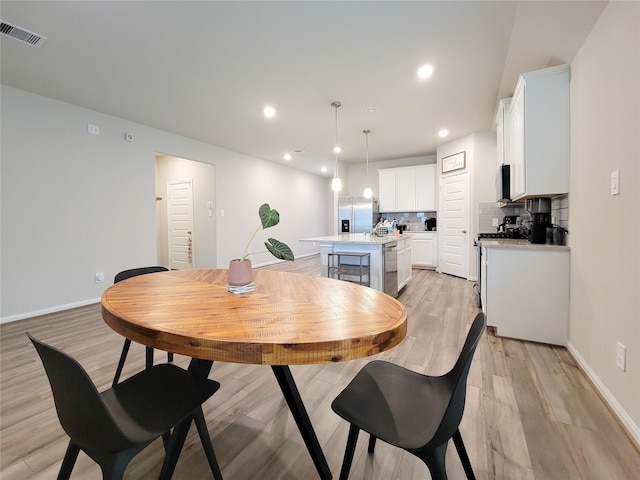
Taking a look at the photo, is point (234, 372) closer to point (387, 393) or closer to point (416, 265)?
point (387, 393)

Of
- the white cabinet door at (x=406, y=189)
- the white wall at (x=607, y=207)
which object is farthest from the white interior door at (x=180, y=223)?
the white wall at (x=607, y=207)

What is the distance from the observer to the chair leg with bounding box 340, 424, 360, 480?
977 mm

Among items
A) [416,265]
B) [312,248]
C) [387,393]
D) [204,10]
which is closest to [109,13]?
[204,10]

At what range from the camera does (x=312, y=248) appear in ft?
29.3

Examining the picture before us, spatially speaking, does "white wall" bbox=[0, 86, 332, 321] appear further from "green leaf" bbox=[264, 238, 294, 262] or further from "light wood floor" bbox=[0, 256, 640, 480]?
"green leaf" bbox=[264, 238, 294, 262]

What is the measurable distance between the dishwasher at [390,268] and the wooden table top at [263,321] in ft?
7.34

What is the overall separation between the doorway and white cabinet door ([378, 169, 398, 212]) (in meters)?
3.95

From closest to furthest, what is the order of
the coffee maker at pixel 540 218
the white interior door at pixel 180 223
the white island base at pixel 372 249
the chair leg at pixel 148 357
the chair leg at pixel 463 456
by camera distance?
the chair leg at pixel 463 456
the chair leg at pixel 148 357
the coffee maker at pixel 540 218
the white island base at pixel 372 249
the white interior door at pixel 180 223

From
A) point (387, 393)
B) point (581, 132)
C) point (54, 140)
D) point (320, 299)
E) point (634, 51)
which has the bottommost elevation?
point (387, 393)

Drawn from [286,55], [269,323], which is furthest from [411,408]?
[286,55]

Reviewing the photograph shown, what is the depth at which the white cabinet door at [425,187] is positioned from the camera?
6324 mm

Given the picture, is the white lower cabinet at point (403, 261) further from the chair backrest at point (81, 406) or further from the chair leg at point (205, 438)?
the chair backrest at point (81, 406)

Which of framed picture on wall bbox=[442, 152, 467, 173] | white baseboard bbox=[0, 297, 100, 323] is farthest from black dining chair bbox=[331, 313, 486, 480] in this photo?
framed picture on wall bbox=[442, 152, 467, 173]

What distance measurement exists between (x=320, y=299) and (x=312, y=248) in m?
7.71
